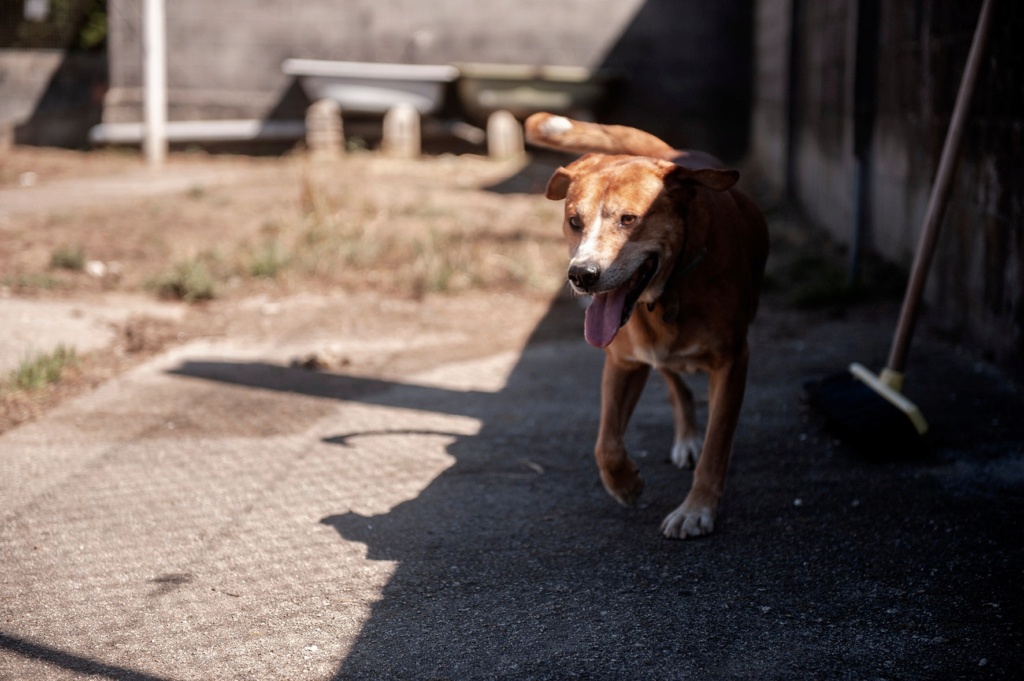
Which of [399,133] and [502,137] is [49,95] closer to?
[399,133]

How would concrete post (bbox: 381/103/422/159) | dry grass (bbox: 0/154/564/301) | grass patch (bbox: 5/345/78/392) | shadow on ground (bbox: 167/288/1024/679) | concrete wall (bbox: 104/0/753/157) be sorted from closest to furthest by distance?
shadow on ground (bbox: 167/288/1024/679) < grass patch (bbox: 5/345/78/392) < dry grass (bbox: 0/154/564/301) < concrete post (bbox: 381/103/422/159) < concrete wall (bbox: 104/0/753/157)

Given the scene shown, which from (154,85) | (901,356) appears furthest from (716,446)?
(154,85)

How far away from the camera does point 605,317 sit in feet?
10.4

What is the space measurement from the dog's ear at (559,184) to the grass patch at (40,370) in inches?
104

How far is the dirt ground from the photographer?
630cm

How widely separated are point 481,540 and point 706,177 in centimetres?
129

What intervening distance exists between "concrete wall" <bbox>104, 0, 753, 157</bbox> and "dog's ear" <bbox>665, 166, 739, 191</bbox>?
1122cm

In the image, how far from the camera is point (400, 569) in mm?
3158

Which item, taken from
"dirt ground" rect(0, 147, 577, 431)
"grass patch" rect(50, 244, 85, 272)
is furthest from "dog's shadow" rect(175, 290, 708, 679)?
"grass patch" rect(50, 244, 85, 272)

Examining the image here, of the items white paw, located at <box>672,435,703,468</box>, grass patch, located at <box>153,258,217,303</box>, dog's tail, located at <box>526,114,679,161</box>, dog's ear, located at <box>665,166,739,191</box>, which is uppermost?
dog's tail, located at <box>526,114,679,161</box>

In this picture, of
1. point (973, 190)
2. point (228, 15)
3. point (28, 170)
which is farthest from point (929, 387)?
point (228, 15)

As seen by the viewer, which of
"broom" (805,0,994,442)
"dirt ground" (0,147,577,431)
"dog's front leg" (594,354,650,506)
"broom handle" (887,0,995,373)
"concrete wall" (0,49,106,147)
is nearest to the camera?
"dog's front leg" (594,354,650,506)

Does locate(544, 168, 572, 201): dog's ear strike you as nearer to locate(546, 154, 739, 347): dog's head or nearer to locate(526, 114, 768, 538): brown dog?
locate(526, 114, 768, 538): brown dog

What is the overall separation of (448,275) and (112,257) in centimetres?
237
